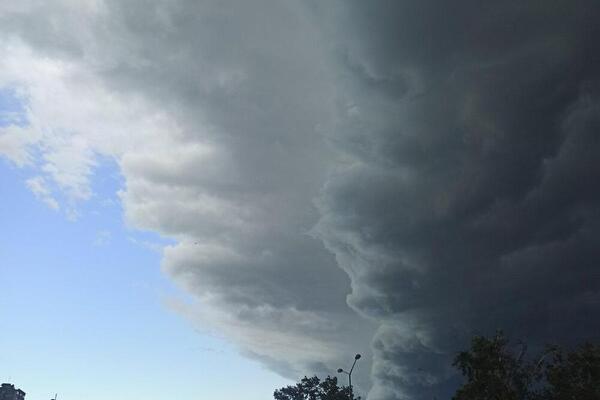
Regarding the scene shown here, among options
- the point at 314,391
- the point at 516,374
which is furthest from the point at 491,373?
the point at 314,391

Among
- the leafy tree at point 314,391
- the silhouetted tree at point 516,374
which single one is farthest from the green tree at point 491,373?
the leafy tree at point 314,391

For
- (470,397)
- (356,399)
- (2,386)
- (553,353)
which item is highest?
(2,386)

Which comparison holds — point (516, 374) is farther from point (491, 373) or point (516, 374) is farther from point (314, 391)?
point (314, 391)

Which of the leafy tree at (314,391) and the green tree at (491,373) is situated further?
the leafy tree at (314,391)

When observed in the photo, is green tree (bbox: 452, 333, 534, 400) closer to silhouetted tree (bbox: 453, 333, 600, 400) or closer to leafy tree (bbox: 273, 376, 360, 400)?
silhouetted tree (bbox: 453, 333, 600, 400)

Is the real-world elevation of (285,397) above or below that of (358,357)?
above

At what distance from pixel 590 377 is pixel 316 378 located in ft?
220

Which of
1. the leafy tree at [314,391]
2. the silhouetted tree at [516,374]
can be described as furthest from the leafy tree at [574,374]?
the leafy tree at [314,391]

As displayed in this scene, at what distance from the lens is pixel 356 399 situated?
86.8 metres

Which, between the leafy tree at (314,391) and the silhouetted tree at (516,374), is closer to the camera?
the silhouetted tree at (516,374)

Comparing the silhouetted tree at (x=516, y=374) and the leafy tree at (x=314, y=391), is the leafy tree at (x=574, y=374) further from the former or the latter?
the leafy tree at (x=314, y=391)

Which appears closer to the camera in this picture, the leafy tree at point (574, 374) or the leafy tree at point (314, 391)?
the leafy tree at point (574, 374)

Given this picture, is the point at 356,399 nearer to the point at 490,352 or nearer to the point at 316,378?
the point at 316,378

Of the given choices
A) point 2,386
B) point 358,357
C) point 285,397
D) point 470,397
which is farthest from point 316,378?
point 2,386
